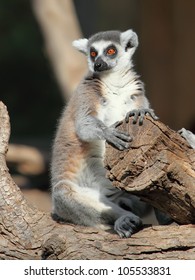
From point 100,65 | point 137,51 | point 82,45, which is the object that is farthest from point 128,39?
point 137,51

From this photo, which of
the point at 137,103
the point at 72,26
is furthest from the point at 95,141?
the point at 72,26

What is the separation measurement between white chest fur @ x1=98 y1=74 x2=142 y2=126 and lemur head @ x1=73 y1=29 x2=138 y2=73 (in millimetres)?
126

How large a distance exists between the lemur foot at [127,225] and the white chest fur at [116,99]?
82 centimetres

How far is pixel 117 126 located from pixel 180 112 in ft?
18.9

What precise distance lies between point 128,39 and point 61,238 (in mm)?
1883

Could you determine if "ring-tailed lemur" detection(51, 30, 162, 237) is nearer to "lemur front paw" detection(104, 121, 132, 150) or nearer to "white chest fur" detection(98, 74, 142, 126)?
"white chest fur" detection(98, 74, 142, 126)

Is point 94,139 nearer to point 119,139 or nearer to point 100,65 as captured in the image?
point 100,65

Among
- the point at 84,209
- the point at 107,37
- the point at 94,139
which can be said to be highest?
the point at 107,37

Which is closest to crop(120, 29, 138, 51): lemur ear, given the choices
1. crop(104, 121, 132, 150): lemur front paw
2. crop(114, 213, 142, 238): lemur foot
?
crop(104, 121, 132, 150): lemur front paw

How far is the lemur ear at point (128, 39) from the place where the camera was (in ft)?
17.7

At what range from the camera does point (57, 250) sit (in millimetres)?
4055

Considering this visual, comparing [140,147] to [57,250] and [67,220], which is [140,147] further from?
[67,220]

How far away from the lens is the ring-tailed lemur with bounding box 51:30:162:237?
467 cm

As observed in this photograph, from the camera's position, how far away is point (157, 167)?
3.79 m
